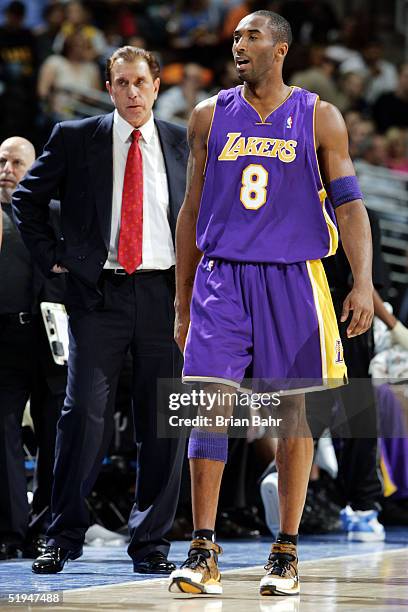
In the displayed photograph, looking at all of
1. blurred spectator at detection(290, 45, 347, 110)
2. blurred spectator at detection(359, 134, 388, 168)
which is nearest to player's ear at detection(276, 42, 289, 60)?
blurred spectator at detection(359, 134, 388, 168)

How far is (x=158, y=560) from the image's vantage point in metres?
4.61

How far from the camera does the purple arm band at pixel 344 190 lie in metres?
4.13

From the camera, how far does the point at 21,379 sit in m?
5.51

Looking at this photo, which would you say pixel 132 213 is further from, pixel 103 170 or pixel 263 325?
pixel 263 325

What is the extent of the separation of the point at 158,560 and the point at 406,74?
30.1 ft

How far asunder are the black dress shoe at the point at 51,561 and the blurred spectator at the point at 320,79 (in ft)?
27.0

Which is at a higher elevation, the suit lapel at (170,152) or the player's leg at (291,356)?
the suit lapel at (170,152)

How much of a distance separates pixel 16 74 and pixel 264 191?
7.12 m

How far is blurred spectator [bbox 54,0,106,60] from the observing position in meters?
11.5

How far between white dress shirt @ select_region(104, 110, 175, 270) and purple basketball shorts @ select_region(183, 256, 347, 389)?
715 mm

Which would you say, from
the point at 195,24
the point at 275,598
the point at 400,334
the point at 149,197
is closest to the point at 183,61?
the point at 195,24

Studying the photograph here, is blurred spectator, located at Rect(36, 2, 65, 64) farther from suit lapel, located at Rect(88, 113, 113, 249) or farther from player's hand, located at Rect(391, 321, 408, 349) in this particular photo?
suit lapel, located at Rect(88, 113, 113, 249)

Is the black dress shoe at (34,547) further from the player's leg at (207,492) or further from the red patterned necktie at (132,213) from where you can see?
the player's leg at (207,492)

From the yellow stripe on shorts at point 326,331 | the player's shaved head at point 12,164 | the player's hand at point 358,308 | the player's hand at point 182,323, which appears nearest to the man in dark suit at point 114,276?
the player's hand at point 182,323
